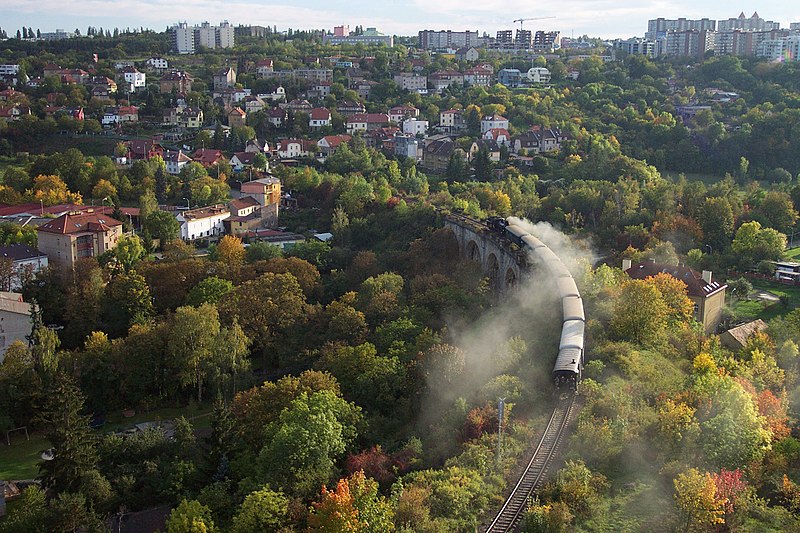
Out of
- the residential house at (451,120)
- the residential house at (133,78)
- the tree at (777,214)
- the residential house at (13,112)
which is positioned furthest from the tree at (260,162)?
the residential house at (133,78)

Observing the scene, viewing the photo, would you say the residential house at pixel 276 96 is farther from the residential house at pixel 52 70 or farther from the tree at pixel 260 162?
the tree at pixel 260 162

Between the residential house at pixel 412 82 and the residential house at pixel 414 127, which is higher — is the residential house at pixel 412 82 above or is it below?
above

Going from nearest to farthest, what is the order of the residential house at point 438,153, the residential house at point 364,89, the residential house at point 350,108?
the residential house at point 438,153, the residential house at point 350,108, the residential house at point 364,89

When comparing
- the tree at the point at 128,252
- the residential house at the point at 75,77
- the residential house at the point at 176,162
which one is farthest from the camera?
the residential house at the point at 75,77

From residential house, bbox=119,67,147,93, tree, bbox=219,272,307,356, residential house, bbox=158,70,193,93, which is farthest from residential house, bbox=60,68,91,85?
tree, bbox=219,272,307,356

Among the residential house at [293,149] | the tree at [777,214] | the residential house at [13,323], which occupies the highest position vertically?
the residential house at [293,149]
